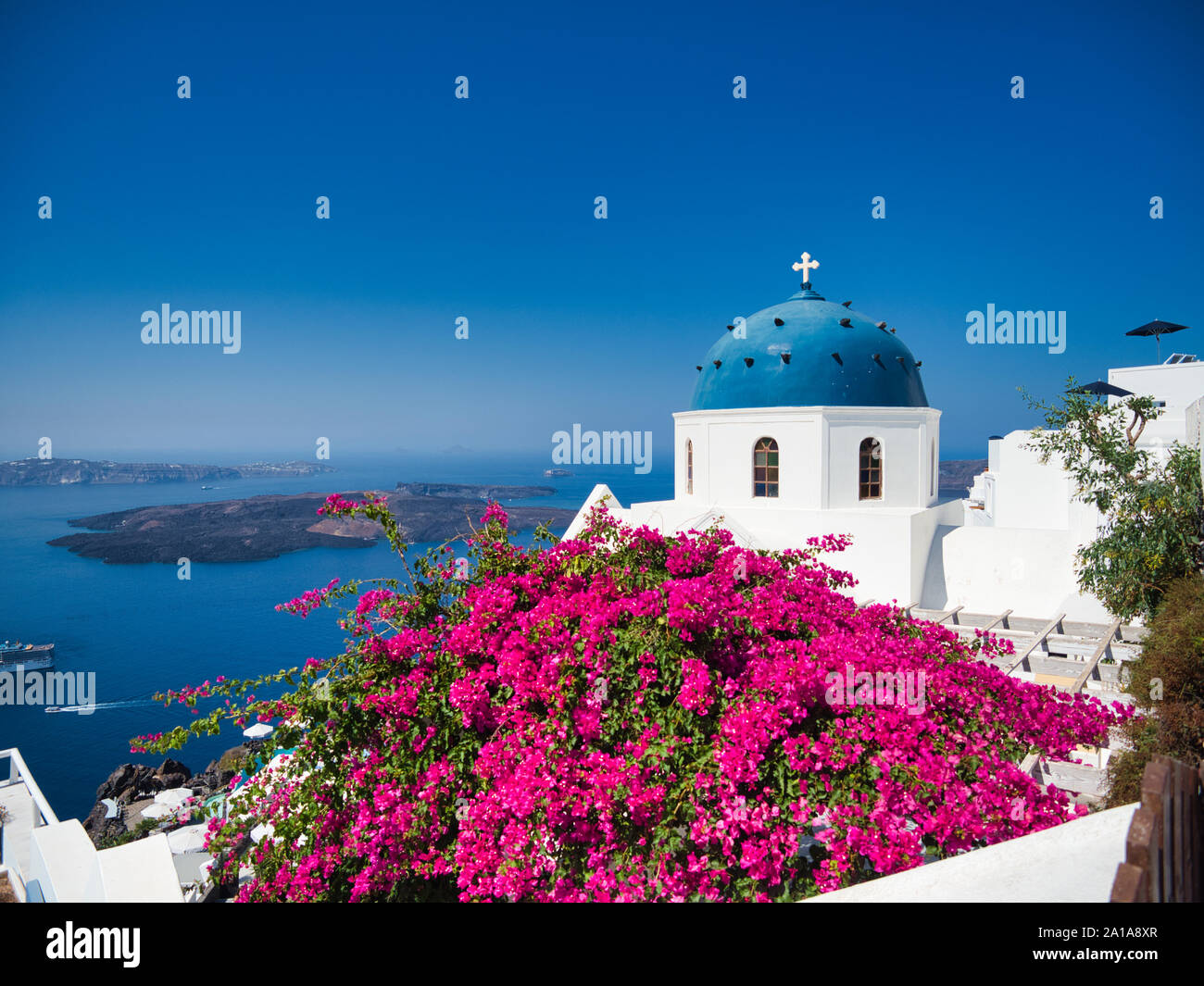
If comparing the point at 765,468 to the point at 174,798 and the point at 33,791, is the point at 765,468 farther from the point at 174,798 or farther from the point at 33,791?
the point at 174,798

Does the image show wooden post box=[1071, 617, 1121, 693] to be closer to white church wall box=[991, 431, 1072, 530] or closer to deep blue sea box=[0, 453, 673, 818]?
white church wall box=[991, 431, 1072, 530]

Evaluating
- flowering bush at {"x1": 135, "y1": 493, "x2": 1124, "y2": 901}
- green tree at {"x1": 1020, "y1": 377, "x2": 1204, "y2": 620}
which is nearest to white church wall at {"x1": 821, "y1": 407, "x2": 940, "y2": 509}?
green tree at {"x1": 1020, "y1": 377, "x2": 1204, "y2": 620}

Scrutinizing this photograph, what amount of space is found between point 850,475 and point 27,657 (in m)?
76.3

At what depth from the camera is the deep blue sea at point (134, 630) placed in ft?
160

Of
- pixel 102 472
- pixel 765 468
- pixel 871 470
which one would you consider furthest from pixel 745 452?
pixel 102 472

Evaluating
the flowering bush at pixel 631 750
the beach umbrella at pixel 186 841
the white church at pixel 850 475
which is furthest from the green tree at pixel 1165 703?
the beach umbrella at pixel 186 841

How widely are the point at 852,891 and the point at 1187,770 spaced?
1.53 meters

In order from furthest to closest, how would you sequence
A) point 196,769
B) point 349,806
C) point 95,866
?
point 196,769 < point 95,866 < point 349,806

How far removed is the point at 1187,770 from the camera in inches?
117

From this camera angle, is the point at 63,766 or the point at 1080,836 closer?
the point at 1080,836

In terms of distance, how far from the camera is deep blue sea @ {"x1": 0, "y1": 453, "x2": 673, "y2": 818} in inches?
1918
